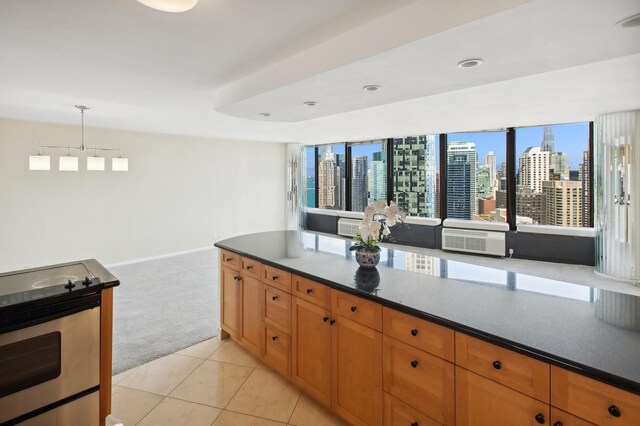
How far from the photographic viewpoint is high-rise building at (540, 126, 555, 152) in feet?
19.2

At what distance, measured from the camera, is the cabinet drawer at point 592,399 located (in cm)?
98

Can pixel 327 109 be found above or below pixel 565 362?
above

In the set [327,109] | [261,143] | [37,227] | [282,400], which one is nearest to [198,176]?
[261,143]

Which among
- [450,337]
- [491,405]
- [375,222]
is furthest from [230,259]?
[491,405]

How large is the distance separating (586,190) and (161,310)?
679 cm

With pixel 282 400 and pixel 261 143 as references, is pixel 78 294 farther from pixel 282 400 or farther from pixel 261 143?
pixel 261 143

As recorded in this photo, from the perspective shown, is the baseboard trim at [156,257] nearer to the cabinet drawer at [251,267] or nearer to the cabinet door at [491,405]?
the cabinet drawer at [251,267]

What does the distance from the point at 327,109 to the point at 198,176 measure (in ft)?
15.1

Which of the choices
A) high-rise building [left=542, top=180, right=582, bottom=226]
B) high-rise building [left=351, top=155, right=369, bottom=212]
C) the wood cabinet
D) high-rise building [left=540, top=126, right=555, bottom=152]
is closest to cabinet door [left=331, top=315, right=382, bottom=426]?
the wood cabinet

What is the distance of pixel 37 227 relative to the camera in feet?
17.2

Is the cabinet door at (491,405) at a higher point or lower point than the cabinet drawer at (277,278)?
lower

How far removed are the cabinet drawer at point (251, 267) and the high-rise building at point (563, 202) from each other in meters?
5.73

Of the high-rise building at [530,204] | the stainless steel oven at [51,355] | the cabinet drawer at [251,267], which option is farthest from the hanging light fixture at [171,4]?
the high-rise building at [530,204]

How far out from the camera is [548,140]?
5891 mm
